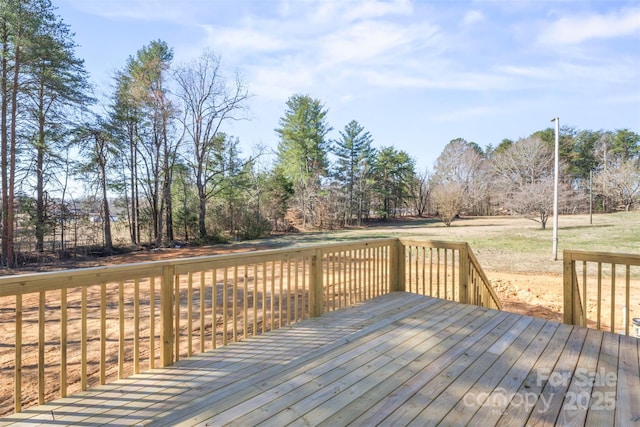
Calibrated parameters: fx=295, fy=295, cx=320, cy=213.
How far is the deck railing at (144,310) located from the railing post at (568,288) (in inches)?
38.7

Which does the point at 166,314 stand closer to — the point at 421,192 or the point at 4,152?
the point at 4,152

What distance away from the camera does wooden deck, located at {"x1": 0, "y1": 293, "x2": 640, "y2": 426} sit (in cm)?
158

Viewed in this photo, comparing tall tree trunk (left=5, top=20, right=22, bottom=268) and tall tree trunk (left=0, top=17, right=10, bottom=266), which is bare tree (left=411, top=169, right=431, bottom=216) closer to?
tall tree trunk (left=5, top=20, right=22, bottom=268)

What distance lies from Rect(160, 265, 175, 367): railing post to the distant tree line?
10.2m

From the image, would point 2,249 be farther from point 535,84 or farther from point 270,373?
point 535,84

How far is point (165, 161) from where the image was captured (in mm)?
14266

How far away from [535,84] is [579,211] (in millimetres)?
29072

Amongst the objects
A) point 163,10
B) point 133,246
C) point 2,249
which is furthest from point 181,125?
point 163,10

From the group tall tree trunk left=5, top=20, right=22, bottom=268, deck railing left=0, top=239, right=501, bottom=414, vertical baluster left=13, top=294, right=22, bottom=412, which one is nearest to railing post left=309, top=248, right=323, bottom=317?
deck railing left=0, top=239, right=501, bottom=414

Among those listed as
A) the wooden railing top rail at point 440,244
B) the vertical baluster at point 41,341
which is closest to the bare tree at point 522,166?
the wooden railing top rail at point 440,244

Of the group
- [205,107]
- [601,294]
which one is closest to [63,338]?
[601,294]

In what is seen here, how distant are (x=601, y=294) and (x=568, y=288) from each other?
3133 millimetres

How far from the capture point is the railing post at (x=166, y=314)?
2.18 metres

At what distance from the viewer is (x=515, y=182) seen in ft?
95.6
